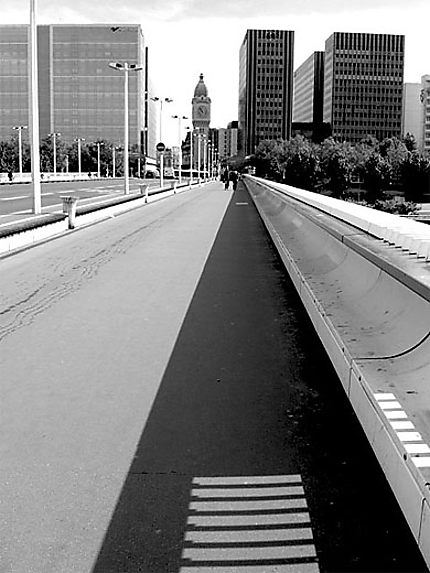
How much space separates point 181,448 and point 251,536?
1330mm

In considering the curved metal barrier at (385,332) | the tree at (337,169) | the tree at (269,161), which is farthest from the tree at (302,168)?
the curved metal barrier at (385,332)

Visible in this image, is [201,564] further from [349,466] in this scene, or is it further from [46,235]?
[46,235]

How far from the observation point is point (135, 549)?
379 cm

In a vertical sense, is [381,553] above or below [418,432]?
below

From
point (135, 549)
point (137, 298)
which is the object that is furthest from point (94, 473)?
point (137, 298)

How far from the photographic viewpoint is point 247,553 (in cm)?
377

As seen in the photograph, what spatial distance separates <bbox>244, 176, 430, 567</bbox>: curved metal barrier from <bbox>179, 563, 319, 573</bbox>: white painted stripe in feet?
1.68

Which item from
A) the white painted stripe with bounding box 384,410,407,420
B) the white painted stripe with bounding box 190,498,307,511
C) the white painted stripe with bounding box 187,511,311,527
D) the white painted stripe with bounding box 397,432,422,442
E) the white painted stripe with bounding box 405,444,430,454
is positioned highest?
the white painted stripe with bounding box 384,410,407,420

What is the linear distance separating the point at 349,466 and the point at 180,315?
523cm

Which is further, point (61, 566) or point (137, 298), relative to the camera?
point (137, 298)

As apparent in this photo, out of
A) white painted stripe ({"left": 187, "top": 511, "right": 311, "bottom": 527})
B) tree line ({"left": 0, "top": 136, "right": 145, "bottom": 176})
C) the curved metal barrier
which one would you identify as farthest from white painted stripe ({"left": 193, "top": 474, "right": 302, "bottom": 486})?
tree line ({"left": 0, "top": 136, "right": 145, "bottom": 176})

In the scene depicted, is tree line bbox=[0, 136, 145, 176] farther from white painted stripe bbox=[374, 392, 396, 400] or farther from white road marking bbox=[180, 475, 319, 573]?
white road marking bbox=[180, 475, 319, 573]

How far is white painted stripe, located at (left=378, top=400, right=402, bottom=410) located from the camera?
4.59 meters

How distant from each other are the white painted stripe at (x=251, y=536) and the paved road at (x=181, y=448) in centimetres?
1
